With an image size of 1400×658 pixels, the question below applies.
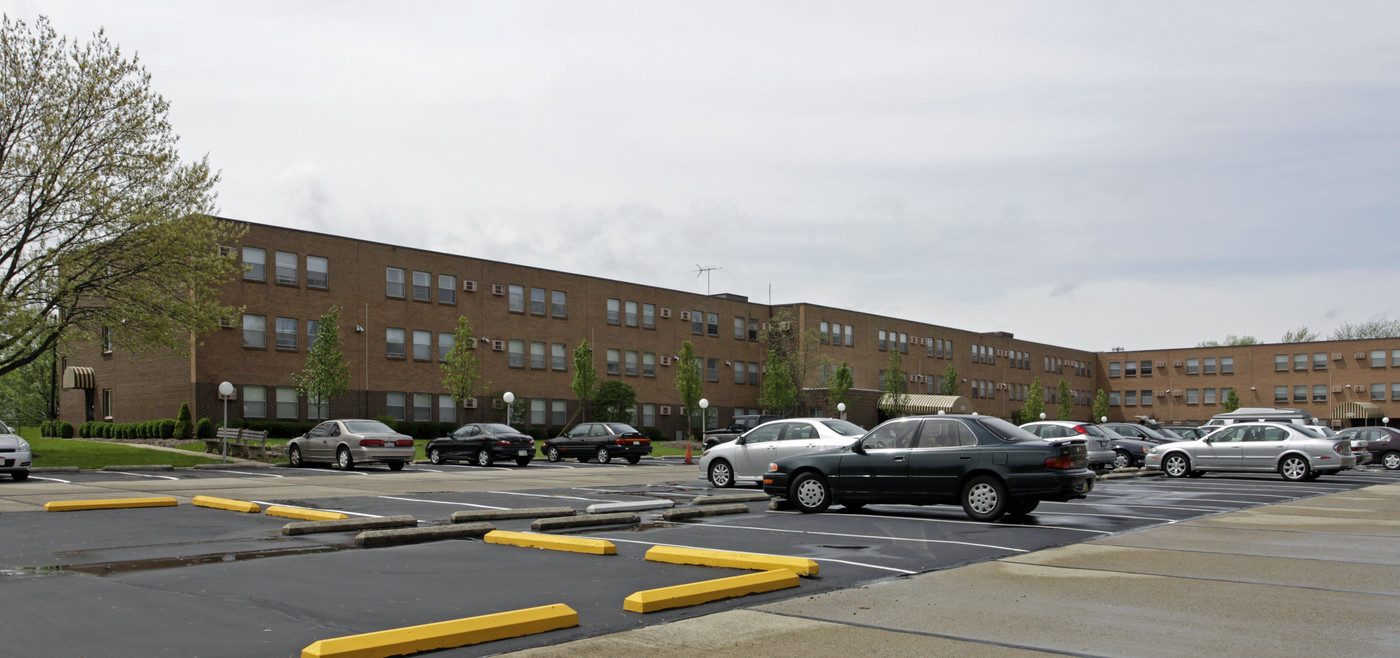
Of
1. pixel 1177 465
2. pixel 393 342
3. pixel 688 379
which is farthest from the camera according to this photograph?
pixel 688 379

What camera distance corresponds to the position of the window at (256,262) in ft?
143

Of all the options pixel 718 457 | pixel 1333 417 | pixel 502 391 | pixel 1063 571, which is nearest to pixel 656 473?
pixel 718 457

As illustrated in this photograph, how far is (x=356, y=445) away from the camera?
2925 centimetres

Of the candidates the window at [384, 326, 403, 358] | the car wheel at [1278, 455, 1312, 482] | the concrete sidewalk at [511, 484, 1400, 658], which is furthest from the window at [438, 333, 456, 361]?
the concrete sidewalk at [511, 484, 1400, 658]

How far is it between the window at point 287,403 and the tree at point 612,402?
596 inches

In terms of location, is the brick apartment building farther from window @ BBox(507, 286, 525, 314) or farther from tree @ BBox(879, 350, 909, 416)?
tree @ BBox(879, 350, 909, 416)

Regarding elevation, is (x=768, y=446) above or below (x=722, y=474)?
above

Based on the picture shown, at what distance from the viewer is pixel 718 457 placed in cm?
2245

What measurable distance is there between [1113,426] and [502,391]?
29.4m

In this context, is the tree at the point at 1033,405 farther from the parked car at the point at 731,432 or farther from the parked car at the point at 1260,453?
the parked car at the point at 1260,453

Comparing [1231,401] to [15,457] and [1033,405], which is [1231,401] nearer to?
[1033,405]

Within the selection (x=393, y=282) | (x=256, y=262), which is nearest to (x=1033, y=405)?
(x=393, y=282)

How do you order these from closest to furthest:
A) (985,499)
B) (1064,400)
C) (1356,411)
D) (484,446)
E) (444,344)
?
(985,499)
(484,446)
(444,344)
(1356,411)
(1064,400)

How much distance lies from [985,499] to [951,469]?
0.60 m
